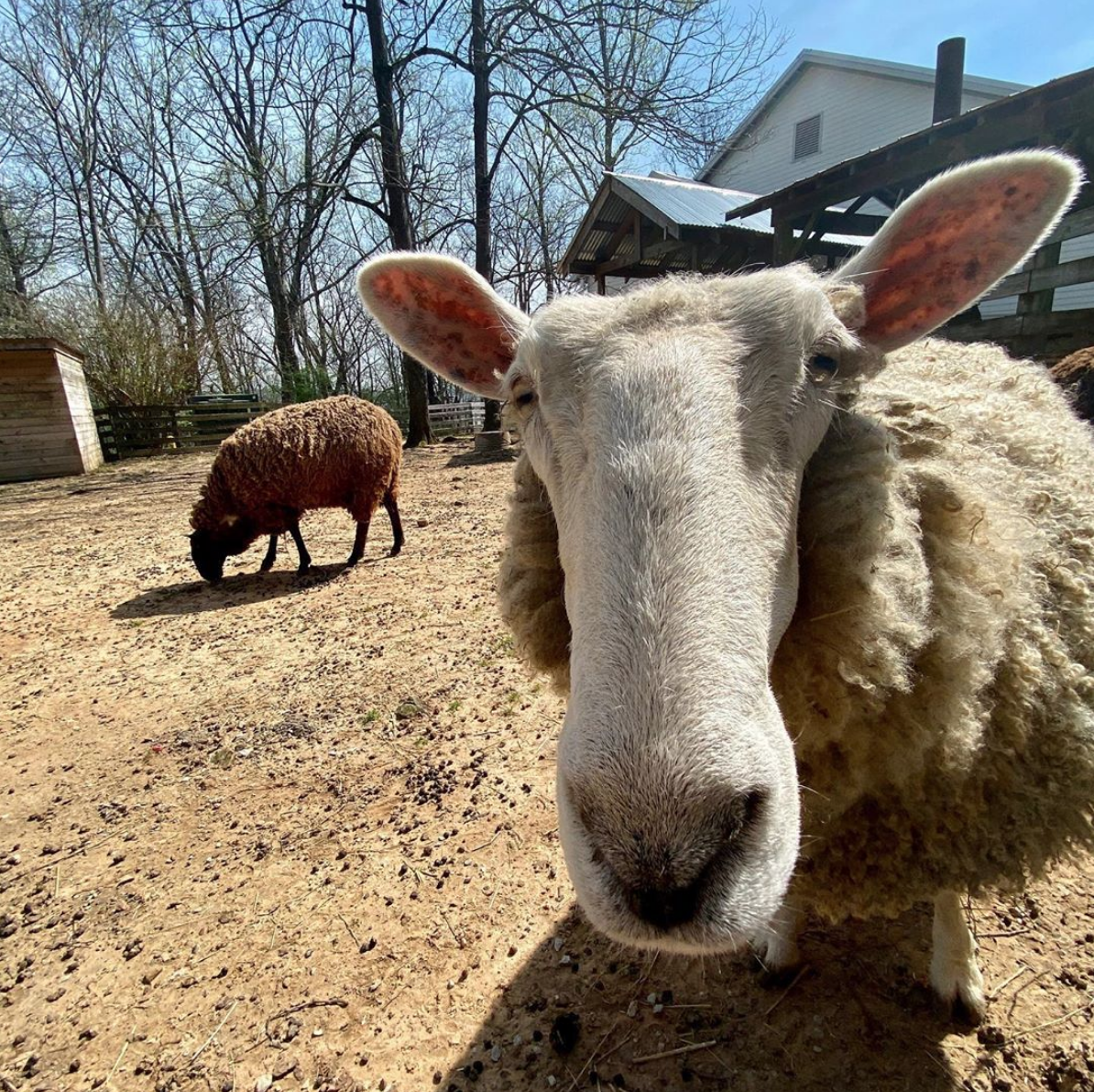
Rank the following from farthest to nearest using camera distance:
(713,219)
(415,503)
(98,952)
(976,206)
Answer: (713,219)
(415,503)
(98,952)
(976,206)

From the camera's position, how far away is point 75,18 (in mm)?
19625

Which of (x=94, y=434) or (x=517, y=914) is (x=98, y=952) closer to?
(x=517, y=914)

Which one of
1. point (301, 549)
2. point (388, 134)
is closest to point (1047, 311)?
point (301, 549)

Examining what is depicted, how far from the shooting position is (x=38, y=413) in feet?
44.4

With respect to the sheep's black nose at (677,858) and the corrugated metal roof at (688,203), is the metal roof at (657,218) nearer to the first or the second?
the corrugated metal roof at (688,203)

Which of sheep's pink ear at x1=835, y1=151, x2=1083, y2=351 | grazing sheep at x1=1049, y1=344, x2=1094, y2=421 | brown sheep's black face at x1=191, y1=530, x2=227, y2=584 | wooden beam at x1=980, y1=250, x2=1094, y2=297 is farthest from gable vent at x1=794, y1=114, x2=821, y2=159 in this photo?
sheep's pink ear at x1=835, y1=151, x2=1083, y2=351

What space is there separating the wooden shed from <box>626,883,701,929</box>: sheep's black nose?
56.3 feet

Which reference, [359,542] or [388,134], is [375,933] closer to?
[359,542]

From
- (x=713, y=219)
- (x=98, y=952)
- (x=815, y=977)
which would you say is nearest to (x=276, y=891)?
(x=98, y=952)

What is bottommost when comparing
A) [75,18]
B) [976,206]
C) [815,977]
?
[815,977]

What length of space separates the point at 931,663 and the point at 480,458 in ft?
40.1

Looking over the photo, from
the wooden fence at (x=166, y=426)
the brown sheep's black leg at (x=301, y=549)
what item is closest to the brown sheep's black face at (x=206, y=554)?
the brown sheep's black leg at (x=301, y=549)

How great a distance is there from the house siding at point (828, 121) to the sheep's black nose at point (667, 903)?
19.0m

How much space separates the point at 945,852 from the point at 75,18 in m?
29.9
